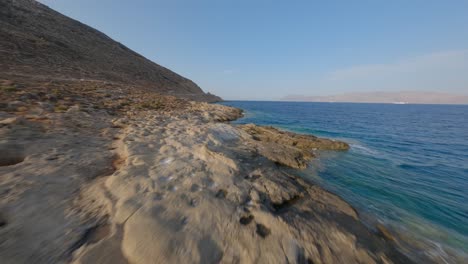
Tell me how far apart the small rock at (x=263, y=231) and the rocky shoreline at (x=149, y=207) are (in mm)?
27

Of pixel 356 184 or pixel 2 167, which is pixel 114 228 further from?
pixel 356 184

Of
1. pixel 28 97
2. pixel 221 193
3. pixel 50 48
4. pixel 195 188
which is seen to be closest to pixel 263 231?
pixel 221 193

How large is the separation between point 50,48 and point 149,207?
1563 inches

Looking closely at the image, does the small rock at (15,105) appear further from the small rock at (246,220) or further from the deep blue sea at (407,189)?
the deep blue sea at (407,189)

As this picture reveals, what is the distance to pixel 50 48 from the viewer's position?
28.0 metres

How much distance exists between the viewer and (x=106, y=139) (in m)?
6.90

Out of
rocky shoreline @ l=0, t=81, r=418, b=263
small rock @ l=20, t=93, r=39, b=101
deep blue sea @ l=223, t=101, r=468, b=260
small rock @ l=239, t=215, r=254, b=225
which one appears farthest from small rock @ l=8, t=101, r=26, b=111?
deep blue sea @ l=223, t=101, r=468, b=260

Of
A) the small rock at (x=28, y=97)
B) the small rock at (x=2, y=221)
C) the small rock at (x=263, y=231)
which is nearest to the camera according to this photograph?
the small rock at (x=2, y=221)

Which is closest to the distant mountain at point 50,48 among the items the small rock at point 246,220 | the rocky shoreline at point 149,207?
the rocky shoreline at point 149,207

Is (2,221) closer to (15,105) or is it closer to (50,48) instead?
(15,105)

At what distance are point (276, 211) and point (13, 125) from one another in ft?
27.7

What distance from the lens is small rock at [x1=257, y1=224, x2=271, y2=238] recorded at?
11.7 ft

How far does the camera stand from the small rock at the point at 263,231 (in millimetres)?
3579

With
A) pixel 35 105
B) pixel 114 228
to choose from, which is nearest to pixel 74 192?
pixel 114 228
